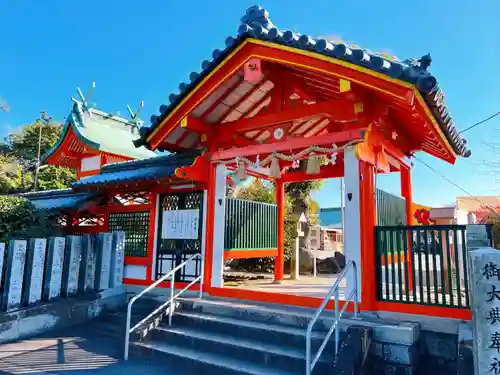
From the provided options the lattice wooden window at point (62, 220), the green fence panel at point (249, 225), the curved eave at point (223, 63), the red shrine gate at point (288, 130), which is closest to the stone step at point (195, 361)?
the red shrine gate at point (288, 130)

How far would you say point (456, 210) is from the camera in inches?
500

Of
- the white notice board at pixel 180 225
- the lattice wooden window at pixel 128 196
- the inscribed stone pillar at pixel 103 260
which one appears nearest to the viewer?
the white notice board at pixel 180 225

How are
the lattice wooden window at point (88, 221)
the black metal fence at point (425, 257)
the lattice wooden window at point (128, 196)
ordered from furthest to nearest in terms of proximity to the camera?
the lattice wooden window at point (88, 221) → the lattice wooden window at point (128, 196) → the black metal fence at point (425, 257)

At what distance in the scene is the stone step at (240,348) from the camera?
4961 millimetres

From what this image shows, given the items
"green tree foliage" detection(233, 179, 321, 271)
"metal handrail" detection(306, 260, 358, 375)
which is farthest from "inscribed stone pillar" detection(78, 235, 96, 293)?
"green tree foliage" detection(233, 179, 321, 271)

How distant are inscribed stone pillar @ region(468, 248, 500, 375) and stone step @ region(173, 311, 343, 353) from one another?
2207 millimetres

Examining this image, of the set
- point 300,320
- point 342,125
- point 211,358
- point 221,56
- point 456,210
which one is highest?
point 221,56

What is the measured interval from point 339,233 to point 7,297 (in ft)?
64.2

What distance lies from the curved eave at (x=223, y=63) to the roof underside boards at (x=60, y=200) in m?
3.45

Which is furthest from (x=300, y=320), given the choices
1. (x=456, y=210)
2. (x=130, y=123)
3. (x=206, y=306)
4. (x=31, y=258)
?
(x=130, y=123)

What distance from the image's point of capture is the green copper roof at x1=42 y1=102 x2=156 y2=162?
44.9ft

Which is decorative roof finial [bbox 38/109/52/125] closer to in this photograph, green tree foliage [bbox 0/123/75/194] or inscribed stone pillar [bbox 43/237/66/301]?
green tree foliage [bbox 0/123/75/194]

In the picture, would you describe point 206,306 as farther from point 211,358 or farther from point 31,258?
point 31,258

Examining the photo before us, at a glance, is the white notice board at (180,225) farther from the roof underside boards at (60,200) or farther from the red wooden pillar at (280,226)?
the roof underside boards at (60,200)
